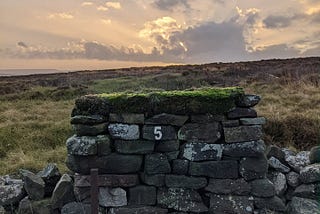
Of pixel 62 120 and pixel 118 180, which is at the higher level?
pixel 118 180

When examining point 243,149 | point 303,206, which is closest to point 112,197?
point 243,149

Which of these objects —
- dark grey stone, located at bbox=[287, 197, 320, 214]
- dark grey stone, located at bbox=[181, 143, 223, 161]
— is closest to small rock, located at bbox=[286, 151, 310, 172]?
dark grey stone, located at bbox=[287, 197, 320, 214]

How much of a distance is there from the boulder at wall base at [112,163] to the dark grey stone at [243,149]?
51.0 inches

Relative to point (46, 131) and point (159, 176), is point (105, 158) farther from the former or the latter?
point (46, 131)

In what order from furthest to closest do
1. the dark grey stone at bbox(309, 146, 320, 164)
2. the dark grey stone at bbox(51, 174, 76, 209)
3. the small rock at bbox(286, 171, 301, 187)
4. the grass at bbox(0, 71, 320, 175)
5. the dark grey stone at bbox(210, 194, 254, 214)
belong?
the grass at bbox(0, 71, 320, 175), the dark grey stone at bbox(309, 146, 320, 164), the small rock at bbox(286, 171, 301, 187), the dark grey stone at bbox(51, 174, 76, 209), the dark grey stone at bbox(210, 194, 254, 214)

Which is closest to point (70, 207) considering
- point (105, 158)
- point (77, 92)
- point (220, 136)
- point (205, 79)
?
point (105, 158)

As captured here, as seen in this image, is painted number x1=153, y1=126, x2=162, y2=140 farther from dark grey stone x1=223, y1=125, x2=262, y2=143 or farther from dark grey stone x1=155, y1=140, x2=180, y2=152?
dark grey stone x1=223, y1=125, x2=262, y2=143

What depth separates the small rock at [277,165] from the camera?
21.0ft

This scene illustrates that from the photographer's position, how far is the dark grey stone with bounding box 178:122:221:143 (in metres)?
5.85

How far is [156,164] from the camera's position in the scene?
5.81 metres

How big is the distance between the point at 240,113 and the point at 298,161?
1523 millimetres

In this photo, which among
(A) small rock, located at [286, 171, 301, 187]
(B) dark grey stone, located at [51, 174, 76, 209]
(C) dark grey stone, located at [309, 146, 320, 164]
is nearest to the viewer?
(B) dark grey stone, located at [51, 174, 76, 209]

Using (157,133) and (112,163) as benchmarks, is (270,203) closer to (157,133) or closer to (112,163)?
(157,133)

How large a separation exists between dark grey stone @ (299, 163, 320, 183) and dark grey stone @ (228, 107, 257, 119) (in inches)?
49.6
